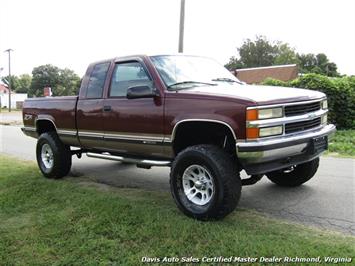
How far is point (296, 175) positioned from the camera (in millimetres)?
6230

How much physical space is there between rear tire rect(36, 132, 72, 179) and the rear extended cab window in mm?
1269

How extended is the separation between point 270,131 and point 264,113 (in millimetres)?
212

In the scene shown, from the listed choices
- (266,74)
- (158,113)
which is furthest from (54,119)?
(266,74)

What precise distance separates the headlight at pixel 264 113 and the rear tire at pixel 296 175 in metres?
1.68

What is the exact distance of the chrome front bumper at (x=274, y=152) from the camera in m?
4.46

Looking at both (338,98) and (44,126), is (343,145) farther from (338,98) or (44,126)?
(44,126)

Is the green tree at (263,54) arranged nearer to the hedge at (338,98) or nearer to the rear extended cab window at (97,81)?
the hedge at (338,98)

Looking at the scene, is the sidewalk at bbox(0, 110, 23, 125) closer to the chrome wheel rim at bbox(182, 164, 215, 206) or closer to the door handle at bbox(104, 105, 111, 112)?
the door handle at bbox(104, 105, 111, 112)

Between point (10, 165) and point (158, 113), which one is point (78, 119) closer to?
point (158, 113)

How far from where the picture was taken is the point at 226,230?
443 centimetres

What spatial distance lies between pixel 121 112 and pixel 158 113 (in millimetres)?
768

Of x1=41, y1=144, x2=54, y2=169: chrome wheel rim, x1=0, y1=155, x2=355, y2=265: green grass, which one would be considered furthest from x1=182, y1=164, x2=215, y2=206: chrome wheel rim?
x1=41, y1=144, x2=54, y2=169: chrome wheel rim

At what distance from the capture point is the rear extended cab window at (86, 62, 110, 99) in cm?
650

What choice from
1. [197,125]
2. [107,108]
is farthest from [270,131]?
[107,108]
